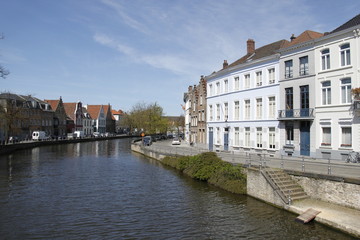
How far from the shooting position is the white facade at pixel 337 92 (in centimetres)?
2177

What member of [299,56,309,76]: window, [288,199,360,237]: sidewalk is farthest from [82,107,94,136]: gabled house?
[288,199,360,237]: sidewalk

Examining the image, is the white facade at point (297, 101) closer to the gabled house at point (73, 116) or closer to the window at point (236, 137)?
the window at point (236, 137)

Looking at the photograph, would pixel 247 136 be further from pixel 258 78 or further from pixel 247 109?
pixel 258 78

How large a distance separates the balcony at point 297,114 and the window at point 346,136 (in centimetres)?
273

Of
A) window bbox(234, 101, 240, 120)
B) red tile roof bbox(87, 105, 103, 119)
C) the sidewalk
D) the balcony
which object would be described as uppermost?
red tile roof bbox(87, 105, 103, 119)

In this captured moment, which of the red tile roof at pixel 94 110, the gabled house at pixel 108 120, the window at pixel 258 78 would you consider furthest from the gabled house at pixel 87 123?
the window at pixel 258 78

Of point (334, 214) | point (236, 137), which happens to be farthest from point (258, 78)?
point (334, 214)

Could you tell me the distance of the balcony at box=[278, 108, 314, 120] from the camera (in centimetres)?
2488

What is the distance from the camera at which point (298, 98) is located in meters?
26.3

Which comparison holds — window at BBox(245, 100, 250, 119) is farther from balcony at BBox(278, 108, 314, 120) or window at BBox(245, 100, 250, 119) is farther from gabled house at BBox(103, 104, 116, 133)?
gabled house at BBox(103, 104, 116, 133)

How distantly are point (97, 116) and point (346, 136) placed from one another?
339 ft

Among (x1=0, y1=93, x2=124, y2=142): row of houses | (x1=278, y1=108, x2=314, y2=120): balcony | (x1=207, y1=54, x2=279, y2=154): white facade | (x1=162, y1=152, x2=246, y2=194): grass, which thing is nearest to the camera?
(x1=162, y1=152, x2=246, y2=194): grass

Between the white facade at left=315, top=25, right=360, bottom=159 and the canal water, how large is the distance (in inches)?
404

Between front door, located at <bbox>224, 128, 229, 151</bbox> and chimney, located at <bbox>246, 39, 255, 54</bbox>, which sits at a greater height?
chimney, located at <bbox>246, 39, 255, 54</bbox>
